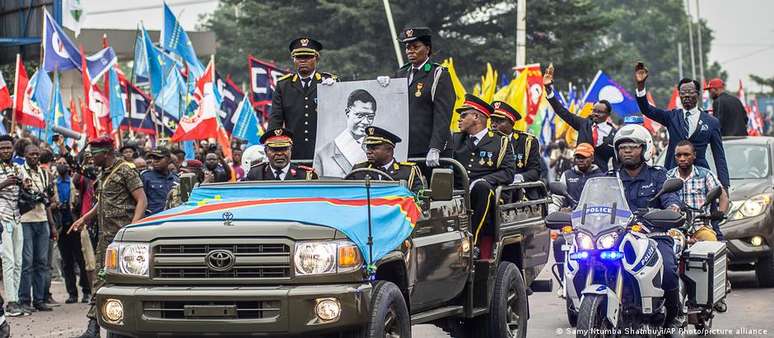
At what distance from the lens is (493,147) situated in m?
11.5

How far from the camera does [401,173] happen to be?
32.0 feet

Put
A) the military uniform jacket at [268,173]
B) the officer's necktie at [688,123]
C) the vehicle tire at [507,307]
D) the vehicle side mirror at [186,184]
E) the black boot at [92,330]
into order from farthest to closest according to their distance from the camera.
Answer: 1. the officer's necktie at [688,123]
2. the black boot at [92,330]
3. the vehicle tire at [507,307]
4. the military uniform jacket at [268,173]
5. the vehicle side mirror at [186,184]

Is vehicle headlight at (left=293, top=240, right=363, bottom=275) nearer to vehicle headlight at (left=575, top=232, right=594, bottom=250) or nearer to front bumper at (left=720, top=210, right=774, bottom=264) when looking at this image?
vehicle headlight at (left=575, top=232, right=594, bottom=250)

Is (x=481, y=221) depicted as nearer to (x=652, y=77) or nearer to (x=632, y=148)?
(x=632, y=148)

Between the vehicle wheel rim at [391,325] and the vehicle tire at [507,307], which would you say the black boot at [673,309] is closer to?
the vehicle tire at [507,307]

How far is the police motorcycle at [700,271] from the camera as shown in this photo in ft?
33.0

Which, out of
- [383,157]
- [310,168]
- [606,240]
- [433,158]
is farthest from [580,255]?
[310,168]

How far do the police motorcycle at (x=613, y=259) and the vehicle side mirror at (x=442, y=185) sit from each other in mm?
883

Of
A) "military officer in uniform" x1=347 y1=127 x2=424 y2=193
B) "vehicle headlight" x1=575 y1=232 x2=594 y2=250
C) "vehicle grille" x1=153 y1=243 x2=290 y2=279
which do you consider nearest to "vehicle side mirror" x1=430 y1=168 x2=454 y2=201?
"military officer in uniform" x1=347 y1=127 x2=424 y2=193

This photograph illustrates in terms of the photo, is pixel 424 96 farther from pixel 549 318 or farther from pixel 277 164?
pixel 549 318

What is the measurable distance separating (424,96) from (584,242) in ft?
7.87

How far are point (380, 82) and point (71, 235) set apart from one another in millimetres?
7093

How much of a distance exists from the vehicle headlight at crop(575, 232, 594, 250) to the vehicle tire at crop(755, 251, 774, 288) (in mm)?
6826

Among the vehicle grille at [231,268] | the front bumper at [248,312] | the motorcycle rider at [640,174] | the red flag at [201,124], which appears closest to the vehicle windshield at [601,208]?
the motorcycle rider at [640,174]
